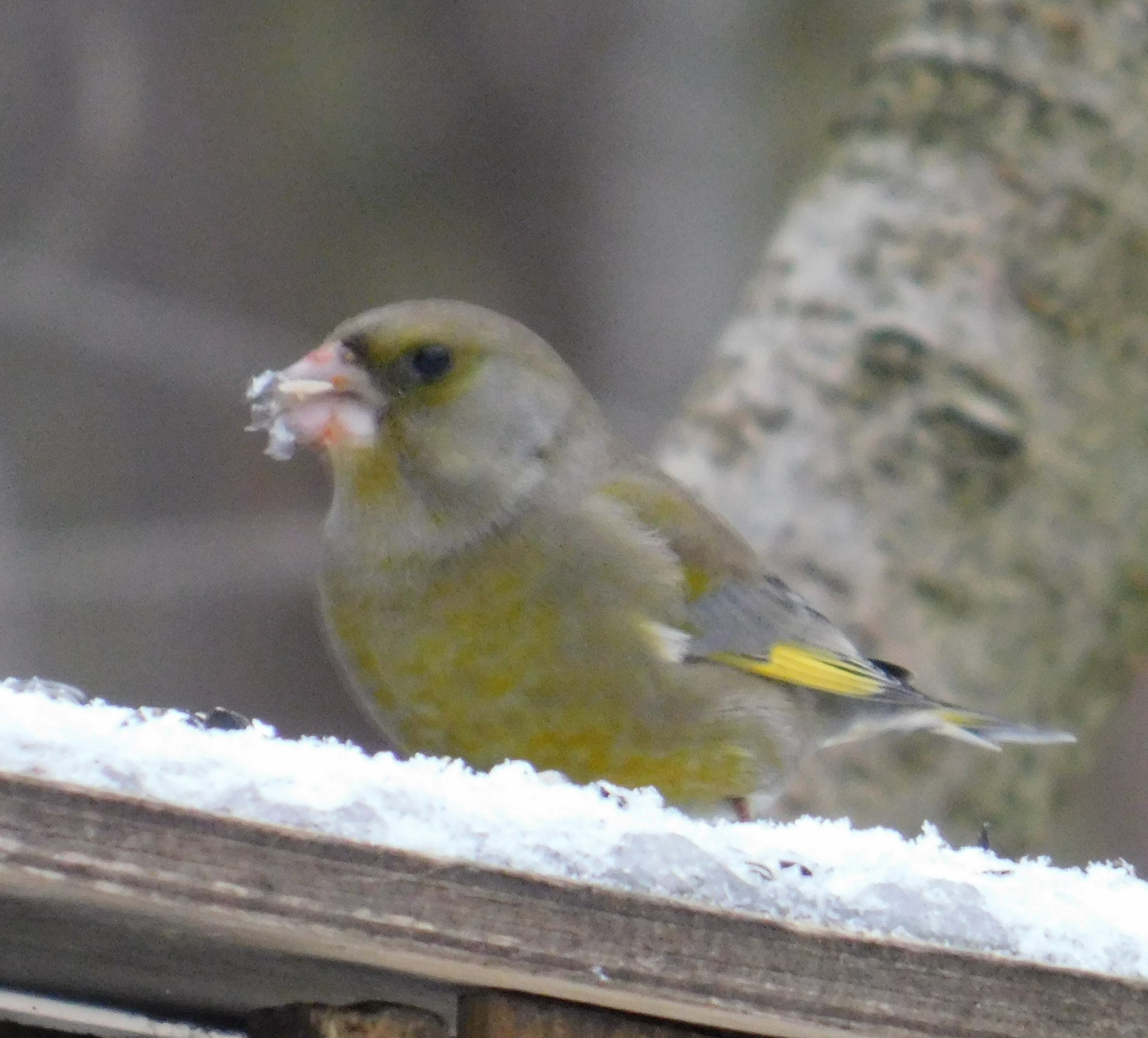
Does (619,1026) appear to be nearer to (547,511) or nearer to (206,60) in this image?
(547,511)

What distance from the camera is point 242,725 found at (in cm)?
154

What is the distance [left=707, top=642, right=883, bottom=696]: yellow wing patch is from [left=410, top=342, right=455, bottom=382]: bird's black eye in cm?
51

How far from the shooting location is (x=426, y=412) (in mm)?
2314

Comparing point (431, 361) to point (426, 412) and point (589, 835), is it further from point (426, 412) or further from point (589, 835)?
point (589, 835)

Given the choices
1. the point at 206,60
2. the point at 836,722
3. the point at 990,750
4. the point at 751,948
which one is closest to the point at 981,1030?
the point at 751,948

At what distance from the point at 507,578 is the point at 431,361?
283mm

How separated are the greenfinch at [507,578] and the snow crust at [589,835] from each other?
2.08ft

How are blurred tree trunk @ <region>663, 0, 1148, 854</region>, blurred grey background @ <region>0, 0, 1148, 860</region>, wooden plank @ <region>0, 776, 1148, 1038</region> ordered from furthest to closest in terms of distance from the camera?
1. blurred grey background @ <region>0, 0, 1148, 860</region>
2. blurred tree trunk @ <region>663, 0, 1148, 854</region>
3. wooden plank @ <region>0, 776, 1148, 1038</region>

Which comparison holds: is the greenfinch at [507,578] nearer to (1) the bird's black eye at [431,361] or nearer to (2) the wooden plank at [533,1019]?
(1) the bird's black eye at [431,361]

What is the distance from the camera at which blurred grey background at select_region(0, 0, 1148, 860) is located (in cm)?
425

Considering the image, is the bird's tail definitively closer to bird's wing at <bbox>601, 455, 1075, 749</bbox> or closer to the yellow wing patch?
bird's wing at <bbox>601, 455, 1075, 749</bbox>

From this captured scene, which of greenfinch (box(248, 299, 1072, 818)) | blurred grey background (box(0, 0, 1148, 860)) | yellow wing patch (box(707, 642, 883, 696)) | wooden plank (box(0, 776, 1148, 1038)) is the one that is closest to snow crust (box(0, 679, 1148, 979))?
wooden plank (box(0, 776, 1148, 1038))

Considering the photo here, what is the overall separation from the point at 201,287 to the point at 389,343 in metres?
2.33

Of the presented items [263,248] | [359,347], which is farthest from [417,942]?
[263,248]
